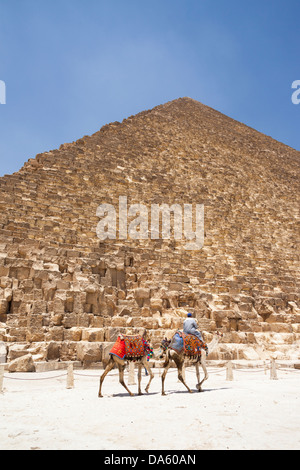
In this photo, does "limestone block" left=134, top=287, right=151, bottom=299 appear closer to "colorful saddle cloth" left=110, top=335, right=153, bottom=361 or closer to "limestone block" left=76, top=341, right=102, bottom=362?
"limestone block" left=76, top=341, right=102, bottom=362

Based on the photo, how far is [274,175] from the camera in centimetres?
2747

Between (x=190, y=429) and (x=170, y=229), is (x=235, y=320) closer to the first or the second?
(x=170, y=229)

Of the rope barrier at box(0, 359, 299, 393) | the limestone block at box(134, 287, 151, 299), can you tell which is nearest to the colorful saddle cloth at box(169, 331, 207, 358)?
the rope barrier at box(0, 359, 299, 393)

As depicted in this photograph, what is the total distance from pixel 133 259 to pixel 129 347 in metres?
6.02

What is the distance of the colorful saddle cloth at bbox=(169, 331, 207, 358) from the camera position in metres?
5.28

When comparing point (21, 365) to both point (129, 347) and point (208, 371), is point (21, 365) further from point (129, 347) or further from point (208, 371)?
point (208, 371)

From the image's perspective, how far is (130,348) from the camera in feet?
17.0

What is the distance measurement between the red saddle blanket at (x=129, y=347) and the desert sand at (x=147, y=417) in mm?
506

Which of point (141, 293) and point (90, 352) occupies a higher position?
point (141, 293)

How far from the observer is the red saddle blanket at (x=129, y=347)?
5098mm

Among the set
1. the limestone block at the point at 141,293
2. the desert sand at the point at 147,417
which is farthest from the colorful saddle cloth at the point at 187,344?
the limestone block at the point at 141,293

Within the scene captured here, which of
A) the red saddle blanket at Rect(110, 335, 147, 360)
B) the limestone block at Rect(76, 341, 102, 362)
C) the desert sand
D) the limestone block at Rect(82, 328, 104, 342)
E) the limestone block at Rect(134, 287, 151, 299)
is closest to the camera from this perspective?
the desert sand

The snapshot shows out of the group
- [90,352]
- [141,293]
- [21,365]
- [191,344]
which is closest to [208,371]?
[90,352]

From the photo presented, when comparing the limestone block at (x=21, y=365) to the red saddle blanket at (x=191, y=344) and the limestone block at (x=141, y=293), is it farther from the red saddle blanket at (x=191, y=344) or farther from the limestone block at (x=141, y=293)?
the limestone block at (x=141, y=293)
